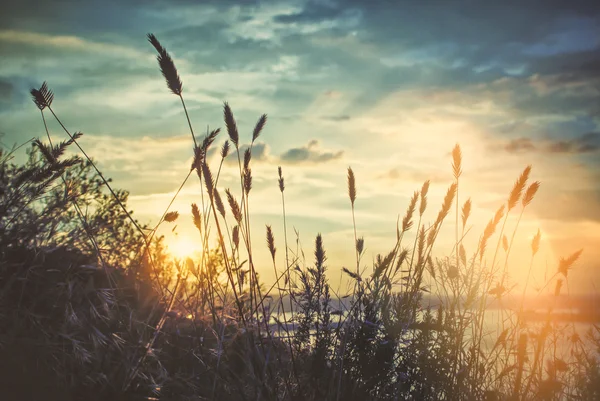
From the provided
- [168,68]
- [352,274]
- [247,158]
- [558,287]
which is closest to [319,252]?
[352,274]

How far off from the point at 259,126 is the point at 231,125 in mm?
303

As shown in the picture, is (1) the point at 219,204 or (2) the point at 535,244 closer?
(1) the point at 219,204

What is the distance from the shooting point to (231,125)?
2.54 meters

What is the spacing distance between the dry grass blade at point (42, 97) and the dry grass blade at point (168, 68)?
0.75 metres

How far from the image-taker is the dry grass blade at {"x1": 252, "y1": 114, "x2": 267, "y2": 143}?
110 inches

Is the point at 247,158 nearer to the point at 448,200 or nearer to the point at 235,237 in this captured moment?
the point at 235,237

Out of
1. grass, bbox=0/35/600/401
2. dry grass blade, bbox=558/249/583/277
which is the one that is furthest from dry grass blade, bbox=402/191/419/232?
dry grass blade, bbox=558/249/583/277

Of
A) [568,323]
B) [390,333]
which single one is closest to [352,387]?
[390,333]

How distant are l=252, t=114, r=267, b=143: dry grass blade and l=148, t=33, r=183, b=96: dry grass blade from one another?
61cm

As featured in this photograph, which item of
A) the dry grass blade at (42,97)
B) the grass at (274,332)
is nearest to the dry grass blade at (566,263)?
the grass at (274,332)

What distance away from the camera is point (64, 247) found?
4.44m

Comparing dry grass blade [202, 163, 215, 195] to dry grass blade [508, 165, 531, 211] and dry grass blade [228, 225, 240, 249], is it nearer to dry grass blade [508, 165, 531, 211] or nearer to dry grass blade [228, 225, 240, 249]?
dry grass blade [228, 225, 240, 249]

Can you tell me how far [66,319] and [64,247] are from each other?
96 centimetres

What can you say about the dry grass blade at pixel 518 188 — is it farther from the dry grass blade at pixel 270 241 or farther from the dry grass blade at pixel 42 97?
the dry grass blade at pixel 42 97
